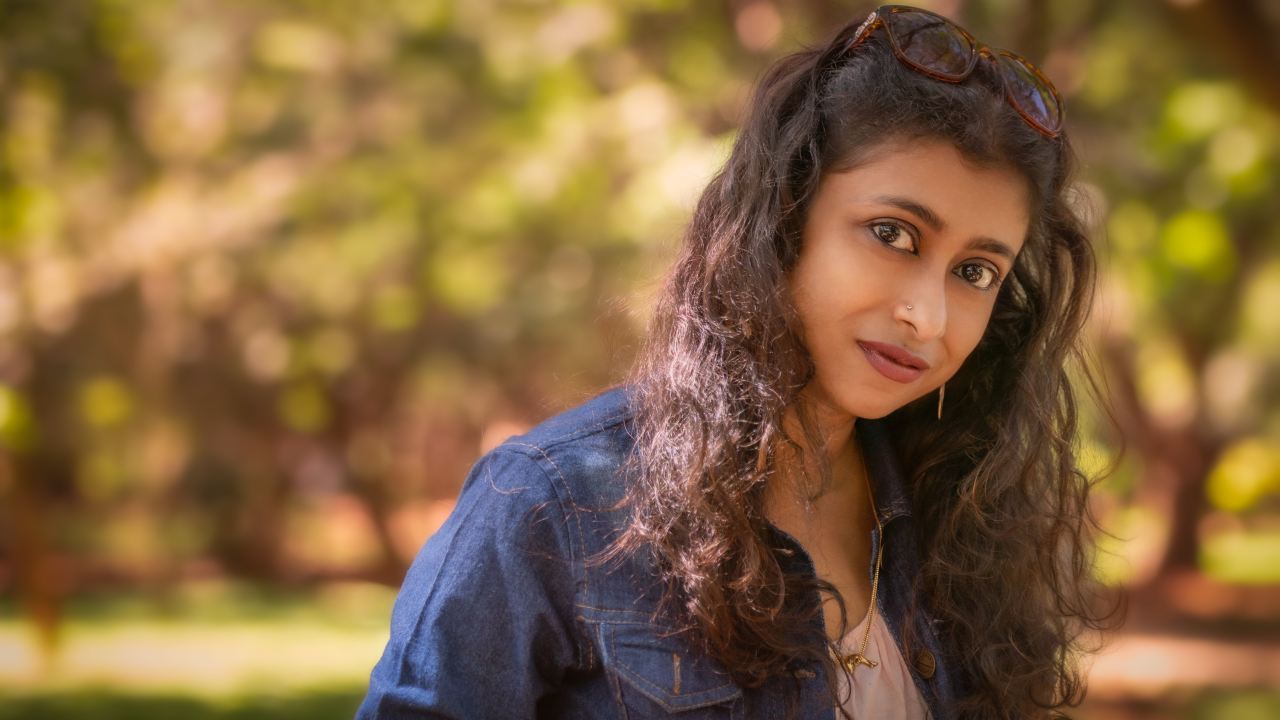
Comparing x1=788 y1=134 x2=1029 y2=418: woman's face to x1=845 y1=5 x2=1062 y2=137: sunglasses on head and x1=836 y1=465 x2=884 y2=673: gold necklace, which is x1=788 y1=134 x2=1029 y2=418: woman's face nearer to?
x1=845 y1=5 x2=1062 y2=137: sunglasses on head

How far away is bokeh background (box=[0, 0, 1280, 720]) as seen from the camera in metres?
6.23

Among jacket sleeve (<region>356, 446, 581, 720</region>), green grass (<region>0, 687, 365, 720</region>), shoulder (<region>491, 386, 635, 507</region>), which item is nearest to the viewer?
jacket sleeve (<region>356, 446, 581, 720</region>)

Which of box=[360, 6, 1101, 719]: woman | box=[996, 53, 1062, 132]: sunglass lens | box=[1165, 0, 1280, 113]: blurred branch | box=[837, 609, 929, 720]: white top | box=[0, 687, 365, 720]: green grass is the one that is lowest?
box=[837, 609, 929, 720]: white top

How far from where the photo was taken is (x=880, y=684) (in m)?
2.07

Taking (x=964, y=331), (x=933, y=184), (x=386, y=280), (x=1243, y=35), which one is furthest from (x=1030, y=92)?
(x=386, y=280)

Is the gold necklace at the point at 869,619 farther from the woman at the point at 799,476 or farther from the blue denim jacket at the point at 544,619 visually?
the blue denim jacket at the point at 544,619

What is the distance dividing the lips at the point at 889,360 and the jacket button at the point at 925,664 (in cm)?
50

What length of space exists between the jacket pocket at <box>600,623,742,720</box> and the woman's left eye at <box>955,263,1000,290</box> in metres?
0.73

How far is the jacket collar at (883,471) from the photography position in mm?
2240

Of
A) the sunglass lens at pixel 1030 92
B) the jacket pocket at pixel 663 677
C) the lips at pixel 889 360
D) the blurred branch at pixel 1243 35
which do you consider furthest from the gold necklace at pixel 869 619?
the blurred branch at pixel 1243 35

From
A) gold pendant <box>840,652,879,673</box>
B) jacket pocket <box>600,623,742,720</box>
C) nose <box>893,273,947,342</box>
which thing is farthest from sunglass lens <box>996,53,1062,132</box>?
jacket pocket <box>600,623,742,720</box>

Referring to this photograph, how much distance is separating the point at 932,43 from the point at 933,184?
26cm

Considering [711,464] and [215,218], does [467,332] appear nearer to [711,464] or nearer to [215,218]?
[215,218]

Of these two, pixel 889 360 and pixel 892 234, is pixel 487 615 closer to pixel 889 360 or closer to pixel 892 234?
pixel 889 360
